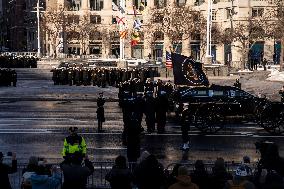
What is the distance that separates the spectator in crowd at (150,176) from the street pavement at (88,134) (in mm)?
5900

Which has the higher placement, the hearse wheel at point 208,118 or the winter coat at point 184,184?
the winter coat at point 184,184

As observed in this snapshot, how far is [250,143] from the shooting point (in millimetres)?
21156

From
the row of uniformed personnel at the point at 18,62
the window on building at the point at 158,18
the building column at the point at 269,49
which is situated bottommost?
the row of uniformed personnel at the point at 18,62

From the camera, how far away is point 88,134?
75.2ft

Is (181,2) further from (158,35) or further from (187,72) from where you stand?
(187,72)

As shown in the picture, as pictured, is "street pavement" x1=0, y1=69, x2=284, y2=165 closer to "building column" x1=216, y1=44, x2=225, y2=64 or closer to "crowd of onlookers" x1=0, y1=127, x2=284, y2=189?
"crowd of onlookers" x1=0, y1=127, x2=284, y2=189

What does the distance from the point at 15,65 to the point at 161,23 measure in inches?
1109

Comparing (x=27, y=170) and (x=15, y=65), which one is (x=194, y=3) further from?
(x=27, y=170)

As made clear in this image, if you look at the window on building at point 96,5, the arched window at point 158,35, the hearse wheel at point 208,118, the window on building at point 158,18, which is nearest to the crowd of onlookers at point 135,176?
the hearse wheel at point 208,118

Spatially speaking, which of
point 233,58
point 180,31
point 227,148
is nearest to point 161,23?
point 180,31

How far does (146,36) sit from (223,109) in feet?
228

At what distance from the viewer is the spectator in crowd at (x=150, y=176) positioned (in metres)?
11.5

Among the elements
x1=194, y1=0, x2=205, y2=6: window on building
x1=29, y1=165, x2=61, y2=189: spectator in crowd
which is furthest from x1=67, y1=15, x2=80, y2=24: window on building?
x1=29, y1=165, x2=61, y2=189: spectator in crowd

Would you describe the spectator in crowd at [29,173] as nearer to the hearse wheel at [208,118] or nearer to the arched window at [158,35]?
the hearse wheel at [208,118]
